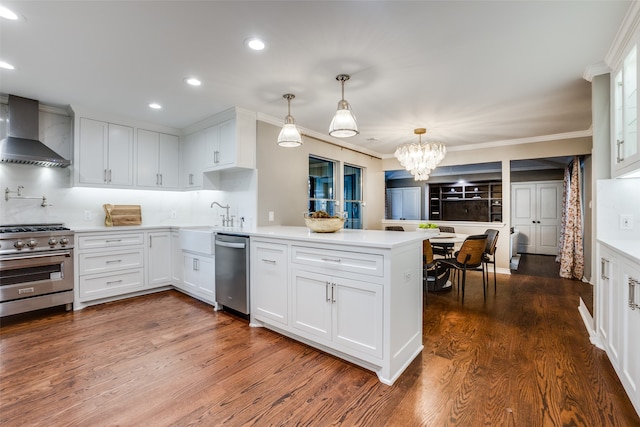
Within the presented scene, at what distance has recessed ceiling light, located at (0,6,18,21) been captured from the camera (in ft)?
5.95

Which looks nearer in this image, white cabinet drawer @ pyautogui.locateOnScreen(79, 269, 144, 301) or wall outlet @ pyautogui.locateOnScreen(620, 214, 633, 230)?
wall outlet @ pyautogui.locateOnScreen(620, 214, 633, 230)

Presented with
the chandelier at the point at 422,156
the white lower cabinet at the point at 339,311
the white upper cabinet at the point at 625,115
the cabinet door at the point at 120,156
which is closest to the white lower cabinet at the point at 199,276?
the cabinet door at the point at 120,156

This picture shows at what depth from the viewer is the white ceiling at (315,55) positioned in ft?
6.07

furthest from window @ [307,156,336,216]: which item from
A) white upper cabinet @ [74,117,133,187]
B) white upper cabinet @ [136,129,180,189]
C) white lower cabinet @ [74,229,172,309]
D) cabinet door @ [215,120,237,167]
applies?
white upper cabinet @ [74,117,133,187]

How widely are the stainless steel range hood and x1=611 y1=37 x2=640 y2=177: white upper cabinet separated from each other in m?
5.30

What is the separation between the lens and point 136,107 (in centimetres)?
361

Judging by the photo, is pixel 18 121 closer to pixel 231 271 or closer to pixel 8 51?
pixel 8 51

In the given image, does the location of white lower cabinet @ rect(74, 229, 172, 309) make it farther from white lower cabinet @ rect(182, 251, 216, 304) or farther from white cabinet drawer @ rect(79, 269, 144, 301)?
white lower cabinet @ rect(182, 251, 216, 304)

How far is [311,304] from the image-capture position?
2408 mm

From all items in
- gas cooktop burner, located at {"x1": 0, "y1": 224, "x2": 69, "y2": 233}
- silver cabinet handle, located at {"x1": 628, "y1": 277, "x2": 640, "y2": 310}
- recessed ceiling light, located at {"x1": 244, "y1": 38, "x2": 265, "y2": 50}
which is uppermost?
recessed ceiling light, located at {"x1": 244, "y1": 38, "x2": 265, "y2": 50}

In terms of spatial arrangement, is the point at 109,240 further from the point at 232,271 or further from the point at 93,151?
the point at 232,271

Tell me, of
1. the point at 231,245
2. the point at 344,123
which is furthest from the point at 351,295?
the point at 231,245

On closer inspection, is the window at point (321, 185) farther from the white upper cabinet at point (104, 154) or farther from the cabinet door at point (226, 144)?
the white upper cabinet at point (104, 154)

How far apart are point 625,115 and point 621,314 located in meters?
1.44
